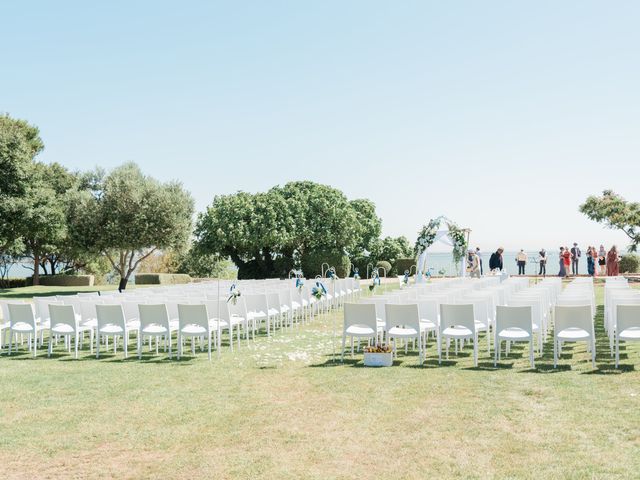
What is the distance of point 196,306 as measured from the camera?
958cm

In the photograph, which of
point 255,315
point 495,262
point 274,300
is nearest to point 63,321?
point 255,315

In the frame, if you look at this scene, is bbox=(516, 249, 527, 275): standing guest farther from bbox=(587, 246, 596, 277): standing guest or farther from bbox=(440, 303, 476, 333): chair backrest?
bbox=(440, 303, 476, 333): chair backrest

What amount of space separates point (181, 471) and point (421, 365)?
4785mm

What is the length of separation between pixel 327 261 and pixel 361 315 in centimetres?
2745

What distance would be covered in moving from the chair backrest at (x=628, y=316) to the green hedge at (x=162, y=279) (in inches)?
1206

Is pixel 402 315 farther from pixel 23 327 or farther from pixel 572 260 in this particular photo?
pixel 572 260

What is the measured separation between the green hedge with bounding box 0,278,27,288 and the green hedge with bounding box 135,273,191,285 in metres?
6.76

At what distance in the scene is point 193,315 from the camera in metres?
9.63

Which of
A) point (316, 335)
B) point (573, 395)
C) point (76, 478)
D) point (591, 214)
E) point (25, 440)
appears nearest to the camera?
point (76, 478)

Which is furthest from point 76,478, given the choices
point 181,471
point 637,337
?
point 637,337

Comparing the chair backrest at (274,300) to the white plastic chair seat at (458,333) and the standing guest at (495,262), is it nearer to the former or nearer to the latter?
the white plastic chair seat at (458,333)

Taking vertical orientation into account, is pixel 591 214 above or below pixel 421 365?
above

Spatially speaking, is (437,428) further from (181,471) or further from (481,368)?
(481,368)

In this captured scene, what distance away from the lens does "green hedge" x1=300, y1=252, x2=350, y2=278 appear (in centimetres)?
3662
